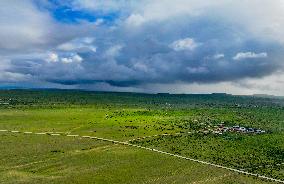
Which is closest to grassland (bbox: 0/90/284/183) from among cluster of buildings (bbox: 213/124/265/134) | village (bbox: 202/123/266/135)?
village (bbox: 202/123/266/135)

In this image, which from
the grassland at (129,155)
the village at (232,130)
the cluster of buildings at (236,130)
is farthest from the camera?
the cluster of buildings at (236,130)

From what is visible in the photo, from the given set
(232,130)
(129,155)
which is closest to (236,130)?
(232,130)

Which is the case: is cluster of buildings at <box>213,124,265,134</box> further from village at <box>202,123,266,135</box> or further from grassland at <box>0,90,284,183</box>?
grassland at <box>0,90,284,183</box>

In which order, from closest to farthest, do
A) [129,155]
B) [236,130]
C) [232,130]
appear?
1. [129,155]
2. [236,130]
3. [232,130]

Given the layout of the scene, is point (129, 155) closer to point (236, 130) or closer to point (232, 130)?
point (232, 130)

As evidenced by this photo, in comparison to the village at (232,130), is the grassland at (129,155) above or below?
below

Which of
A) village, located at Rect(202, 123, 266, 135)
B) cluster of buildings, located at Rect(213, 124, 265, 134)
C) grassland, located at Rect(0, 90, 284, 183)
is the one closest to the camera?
grassland, located at Rect(0, 90, 284, 183)

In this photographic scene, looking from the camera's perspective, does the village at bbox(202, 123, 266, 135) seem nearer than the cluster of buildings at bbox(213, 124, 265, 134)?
Yes

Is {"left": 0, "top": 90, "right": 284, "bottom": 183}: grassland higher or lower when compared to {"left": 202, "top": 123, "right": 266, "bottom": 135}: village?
lower

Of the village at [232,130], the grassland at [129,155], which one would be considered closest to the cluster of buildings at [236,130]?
the village at [232,130]

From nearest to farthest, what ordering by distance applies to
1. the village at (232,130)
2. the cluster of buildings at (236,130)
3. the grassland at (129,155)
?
1. the grassland at (129,155)
2. the village at (232,130)
3. the cluster of buildings at (236,130)

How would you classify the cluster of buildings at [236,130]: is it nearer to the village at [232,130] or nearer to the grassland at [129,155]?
the village at [232,130]
